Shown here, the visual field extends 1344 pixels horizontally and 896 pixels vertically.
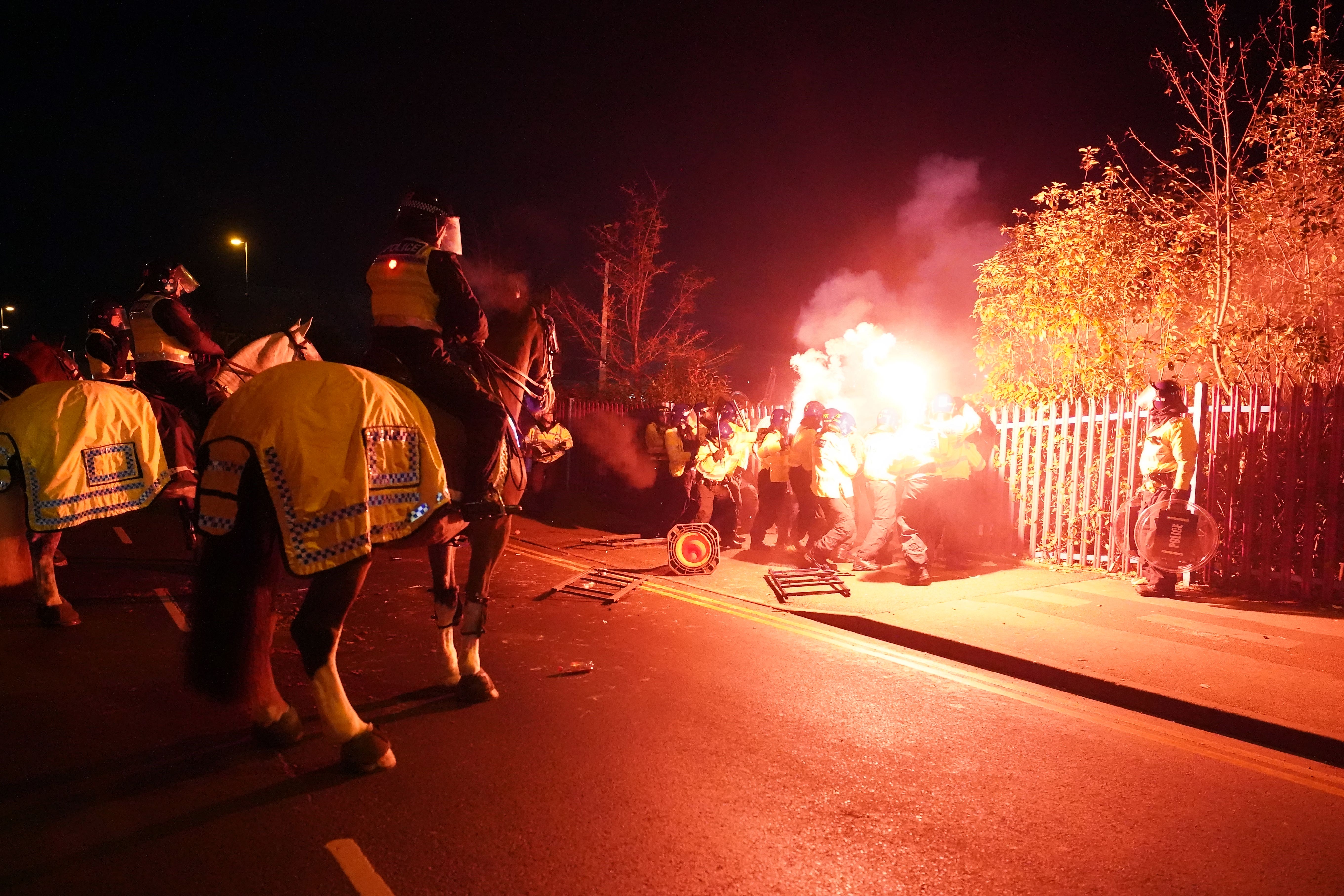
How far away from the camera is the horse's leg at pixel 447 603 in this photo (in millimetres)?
4668

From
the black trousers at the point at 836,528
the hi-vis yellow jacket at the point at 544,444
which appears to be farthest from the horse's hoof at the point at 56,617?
the black trousers at the point at 836,528

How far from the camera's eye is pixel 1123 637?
6.43 meters

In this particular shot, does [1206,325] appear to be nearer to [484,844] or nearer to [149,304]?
[484,844]

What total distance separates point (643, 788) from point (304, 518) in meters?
1.81

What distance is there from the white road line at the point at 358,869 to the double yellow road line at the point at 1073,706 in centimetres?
377

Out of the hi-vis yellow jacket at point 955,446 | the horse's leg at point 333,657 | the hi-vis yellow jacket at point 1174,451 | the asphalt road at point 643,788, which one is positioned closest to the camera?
the asphalt road at point 643,788

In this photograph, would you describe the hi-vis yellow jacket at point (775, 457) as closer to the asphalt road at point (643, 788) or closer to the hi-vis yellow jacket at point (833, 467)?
the hi-vis yellow jacket at point (833, 467)

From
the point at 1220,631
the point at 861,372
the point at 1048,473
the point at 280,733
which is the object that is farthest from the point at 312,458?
the point at 861,372

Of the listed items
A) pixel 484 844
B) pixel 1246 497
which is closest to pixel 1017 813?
pixel 484 844

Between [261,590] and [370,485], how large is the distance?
0.71 m

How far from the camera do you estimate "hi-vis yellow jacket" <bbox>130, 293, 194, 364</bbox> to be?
5.91m

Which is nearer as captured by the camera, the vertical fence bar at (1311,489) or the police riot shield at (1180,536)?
the vertical fence bar at (1311,489)

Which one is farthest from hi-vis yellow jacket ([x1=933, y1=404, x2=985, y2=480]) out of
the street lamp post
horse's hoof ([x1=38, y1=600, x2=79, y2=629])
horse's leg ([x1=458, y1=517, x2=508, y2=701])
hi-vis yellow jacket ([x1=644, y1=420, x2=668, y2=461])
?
the street lamp post

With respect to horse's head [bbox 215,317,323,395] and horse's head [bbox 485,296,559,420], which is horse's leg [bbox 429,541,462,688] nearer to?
horse's head [bbox 485,296,559,420]
